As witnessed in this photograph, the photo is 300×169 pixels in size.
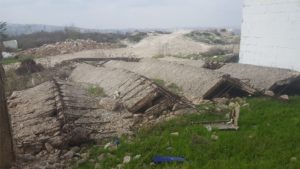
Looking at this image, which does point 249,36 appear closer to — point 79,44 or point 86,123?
point 86,123

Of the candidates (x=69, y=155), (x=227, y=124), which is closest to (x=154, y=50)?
(x=227, y=124)

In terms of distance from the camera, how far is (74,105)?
9.89 metres

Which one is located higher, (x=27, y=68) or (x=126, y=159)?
(x=126, y=159)

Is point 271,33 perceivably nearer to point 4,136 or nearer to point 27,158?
point 27,158

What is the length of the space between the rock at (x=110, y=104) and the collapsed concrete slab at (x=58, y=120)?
0.47ft

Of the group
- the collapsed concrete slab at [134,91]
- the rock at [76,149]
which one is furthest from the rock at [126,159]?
the collapsed concrete slab at [134,91]

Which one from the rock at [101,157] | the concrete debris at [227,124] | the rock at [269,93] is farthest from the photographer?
the rock at [269,93]

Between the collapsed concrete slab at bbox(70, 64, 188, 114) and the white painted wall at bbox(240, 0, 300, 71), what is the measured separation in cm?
439

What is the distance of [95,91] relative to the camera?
12484 mm

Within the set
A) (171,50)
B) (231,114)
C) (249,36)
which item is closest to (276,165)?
(231,114)

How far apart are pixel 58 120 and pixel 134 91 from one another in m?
2.57

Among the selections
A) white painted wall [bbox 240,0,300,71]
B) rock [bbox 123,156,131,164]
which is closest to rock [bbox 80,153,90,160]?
rock [bbox 123,156,131,164]

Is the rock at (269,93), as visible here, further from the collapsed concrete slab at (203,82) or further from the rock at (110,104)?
the rock at (110,104)

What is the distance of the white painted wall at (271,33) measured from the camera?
12.0m
